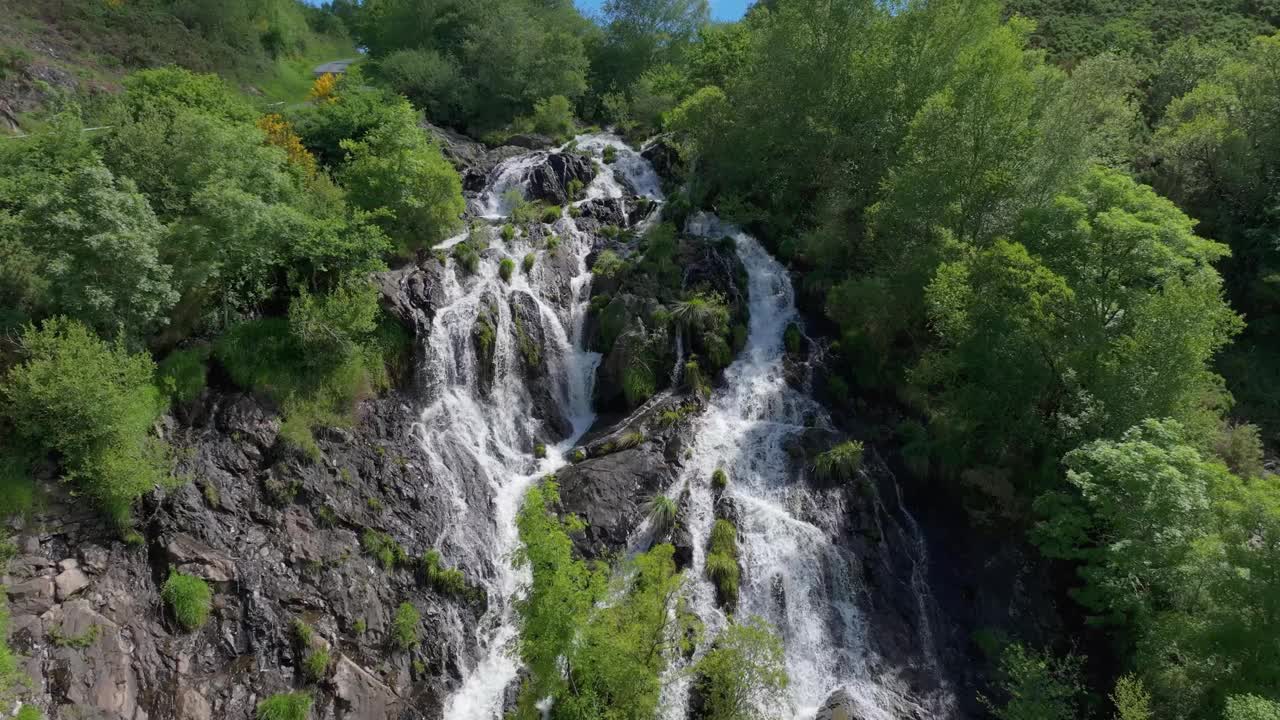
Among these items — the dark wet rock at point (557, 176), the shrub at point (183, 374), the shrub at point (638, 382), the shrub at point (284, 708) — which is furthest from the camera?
the dark wet rock at point (557, 176)

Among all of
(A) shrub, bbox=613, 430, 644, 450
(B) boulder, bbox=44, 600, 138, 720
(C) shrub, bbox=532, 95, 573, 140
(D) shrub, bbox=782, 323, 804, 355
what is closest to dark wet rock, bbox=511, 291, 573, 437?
(A) shrub, bbox=613, 430, 644, 450

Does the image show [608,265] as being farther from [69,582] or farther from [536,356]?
[69,582]

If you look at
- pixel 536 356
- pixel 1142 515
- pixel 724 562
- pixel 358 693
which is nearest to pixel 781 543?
pixel 724 562

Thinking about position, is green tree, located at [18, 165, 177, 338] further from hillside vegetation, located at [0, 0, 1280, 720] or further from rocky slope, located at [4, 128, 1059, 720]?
rocky slope, located at [4, 128, 1059, 720]

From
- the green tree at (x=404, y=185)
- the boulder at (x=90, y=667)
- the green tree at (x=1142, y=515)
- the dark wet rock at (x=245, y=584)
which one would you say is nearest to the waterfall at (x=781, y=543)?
the green tree at (x=1142, y=515)

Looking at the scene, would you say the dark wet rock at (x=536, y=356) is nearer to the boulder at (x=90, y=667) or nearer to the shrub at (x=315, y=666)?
the shrub at (x=315, y=666)

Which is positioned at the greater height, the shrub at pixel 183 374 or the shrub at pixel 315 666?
the shrub at pixel 183 374
